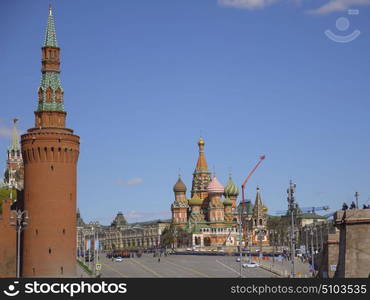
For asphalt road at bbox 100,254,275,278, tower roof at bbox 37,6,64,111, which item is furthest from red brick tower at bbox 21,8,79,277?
asphalt road at bbox 100,254,275,278

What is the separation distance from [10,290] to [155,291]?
971 cm

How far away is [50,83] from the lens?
108 meters

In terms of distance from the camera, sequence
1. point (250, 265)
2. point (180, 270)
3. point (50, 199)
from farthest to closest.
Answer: point (250, 265), point (180, 270), point (50, 199)

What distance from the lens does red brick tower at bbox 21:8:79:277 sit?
332 ft

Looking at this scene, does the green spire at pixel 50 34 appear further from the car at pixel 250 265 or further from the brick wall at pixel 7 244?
the car at pixel 250 265

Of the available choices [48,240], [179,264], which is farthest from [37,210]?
[179,264]

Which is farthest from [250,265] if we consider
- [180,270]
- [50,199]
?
[50,199]

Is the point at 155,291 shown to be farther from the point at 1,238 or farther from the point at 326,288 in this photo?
the point at 1,238

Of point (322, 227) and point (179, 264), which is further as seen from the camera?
point (322, 227)

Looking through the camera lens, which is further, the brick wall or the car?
the car

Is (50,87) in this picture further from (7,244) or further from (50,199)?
(7,244)

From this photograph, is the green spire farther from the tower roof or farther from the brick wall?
the brick wall

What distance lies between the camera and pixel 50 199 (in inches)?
4031

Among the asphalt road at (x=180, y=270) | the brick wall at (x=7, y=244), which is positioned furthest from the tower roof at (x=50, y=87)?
the asphalt road at (x=180, y=270)
